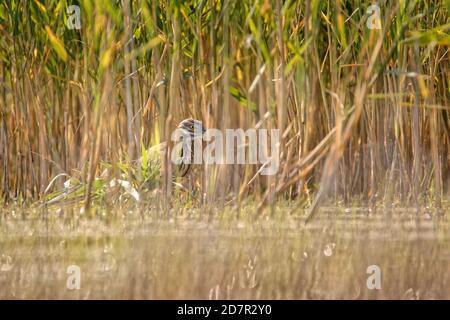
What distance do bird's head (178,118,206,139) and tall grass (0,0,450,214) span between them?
38mm

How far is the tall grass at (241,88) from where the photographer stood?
3.12 m

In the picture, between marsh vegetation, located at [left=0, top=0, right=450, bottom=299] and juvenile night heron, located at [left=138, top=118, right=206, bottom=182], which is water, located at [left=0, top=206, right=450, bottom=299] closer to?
marsh vegetation, located at [left=0, top=0, right=450, bottom=299]

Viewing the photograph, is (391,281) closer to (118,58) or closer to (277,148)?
(277,148)

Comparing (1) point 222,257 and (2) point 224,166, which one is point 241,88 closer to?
(2) point 224,166

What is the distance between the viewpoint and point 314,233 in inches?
104

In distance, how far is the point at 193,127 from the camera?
350 centimetres

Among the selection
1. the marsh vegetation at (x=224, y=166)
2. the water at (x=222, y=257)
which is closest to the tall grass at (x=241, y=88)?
the marsh vegetation at (x=224, y=166)

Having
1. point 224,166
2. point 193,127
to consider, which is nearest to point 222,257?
point 224,166

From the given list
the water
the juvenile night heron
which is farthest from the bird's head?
the water

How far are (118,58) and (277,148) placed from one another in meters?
0.71

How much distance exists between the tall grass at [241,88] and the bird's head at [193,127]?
4cm

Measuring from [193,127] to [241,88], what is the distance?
0.82ft

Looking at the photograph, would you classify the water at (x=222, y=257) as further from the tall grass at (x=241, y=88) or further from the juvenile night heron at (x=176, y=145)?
the juvenile night heron at (x=176, y=145)
